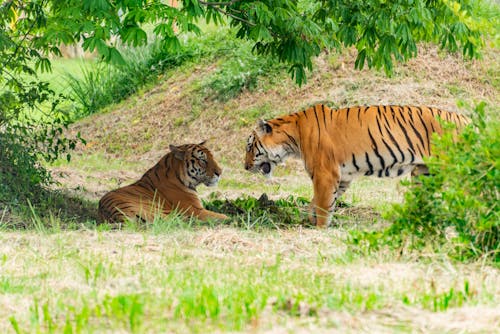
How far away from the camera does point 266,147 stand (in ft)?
30.8

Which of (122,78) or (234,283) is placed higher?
(122,78)

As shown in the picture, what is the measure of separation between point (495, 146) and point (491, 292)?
3.94 feet

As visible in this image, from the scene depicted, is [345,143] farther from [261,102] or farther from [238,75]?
[238,75]

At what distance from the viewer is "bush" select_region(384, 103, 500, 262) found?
5.73m

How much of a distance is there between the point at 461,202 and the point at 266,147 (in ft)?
12.7

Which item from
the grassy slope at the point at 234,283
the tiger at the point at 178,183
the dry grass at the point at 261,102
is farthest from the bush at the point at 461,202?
the dry grass at the point at 261,102

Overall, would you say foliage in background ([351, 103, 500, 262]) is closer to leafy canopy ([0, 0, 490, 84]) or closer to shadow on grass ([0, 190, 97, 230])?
leafy canopy ([0, 0, 490, 84])

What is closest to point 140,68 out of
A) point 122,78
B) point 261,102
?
point 122,78

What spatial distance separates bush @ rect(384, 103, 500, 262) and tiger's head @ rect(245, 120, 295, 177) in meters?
3.31

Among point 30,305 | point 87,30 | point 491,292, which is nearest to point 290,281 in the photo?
point 491,292

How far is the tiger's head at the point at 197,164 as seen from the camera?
9672 millimetres

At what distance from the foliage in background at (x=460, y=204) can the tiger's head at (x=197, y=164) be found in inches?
147

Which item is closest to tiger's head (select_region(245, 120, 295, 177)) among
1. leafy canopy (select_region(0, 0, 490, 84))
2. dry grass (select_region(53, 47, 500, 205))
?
leafy canopy (select_region(0, 0, 490, 84))

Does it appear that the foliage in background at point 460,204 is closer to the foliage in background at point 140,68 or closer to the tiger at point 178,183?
the tiger at point 178,183
